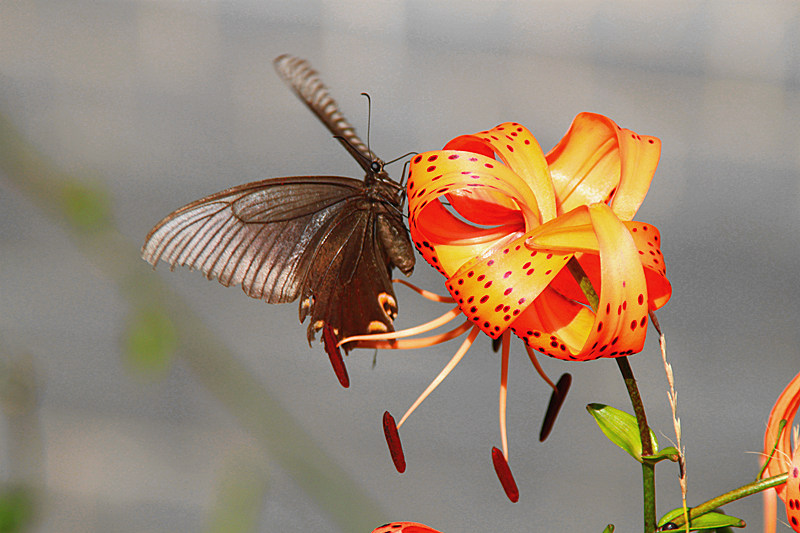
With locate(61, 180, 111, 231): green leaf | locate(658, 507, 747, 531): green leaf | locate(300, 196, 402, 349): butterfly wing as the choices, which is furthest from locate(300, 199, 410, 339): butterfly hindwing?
locate(61, 180, 111, 231): green leaf

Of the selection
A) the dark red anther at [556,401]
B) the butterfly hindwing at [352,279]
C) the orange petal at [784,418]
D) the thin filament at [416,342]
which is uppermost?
the butterfly hindwing at [352,279]

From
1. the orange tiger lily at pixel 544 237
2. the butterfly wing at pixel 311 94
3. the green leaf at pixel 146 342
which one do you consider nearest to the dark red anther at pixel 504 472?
the orange tiger lily at pixel 544 237

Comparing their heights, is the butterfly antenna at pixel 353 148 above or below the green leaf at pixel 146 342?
above

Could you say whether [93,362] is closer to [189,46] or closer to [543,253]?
[189,46]

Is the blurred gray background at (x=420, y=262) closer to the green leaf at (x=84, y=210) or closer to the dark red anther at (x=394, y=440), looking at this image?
the green leaf at (x=84, y=210)

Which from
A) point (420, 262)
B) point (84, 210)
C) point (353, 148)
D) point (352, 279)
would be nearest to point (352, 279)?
point (352, 279)

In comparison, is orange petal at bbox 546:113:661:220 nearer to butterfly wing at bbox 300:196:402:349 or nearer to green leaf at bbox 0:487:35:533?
butterfly wing at bbox 300:196:402:349

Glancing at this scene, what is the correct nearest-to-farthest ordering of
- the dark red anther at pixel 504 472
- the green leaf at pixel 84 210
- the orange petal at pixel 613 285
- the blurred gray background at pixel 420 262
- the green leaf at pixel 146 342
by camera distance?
the orange petal at pixel 613 285 < the dark red anther at pixel 504 472 < the green leaf at pixel 146 342 < the green leaf at pixel 84 210 < the blurred gray background at pixel 420 262

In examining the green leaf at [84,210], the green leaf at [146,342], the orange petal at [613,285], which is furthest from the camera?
the green leaf at [84,210]
